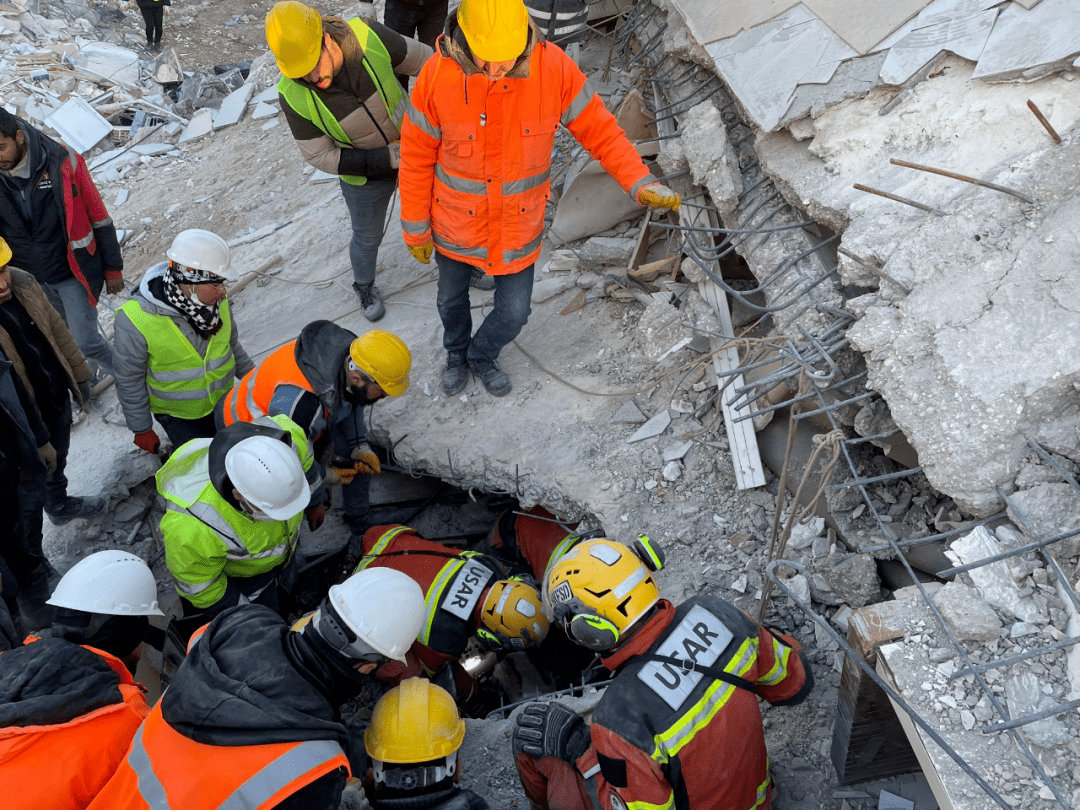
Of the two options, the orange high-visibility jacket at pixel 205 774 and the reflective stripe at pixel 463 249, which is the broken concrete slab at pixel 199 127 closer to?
the reflective stripe at pixel 463 249

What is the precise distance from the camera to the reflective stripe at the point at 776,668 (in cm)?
281

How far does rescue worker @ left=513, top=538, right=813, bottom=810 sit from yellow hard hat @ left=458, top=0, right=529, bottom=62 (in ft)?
7.00

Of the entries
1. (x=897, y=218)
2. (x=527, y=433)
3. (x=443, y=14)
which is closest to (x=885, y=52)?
(x=897, y=218)

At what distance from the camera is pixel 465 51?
3393 millimetres

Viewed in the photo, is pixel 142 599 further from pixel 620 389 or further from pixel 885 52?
pixel 885 52

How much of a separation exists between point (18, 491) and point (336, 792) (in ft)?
8.40

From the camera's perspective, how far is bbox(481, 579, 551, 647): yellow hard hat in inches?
144

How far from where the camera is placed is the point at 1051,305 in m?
2.69

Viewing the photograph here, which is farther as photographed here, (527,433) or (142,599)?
(527,433)

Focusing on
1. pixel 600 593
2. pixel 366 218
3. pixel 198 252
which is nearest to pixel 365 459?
pixel 198 252

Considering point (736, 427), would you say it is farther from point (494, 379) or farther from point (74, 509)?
point (74, 509)

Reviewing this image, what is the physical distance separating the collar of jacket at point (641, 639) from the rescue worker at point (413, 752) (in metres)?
0.68

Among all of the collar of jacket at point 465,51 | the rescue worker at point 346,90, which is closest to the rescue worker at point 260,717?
the collar of jacket at point 465,51

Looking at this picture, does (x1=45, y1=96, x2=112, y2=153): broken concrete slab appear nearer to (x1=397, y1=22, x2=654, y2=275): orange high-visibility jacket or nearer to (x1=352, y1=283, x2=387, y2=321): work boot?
(x1=352, y1=283, x2=387, y2=321): work boot
